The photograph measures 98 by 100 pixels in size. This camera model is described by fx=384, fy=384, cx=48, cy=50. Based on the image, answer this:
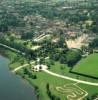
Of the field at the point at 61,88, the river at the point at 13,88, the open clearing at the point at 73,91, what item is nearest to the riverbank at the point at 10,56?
the river at the point at 13,88

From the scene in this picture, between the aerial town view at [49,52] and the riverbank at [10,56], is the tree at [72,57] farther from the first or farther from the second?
the riverbank at [10,56]

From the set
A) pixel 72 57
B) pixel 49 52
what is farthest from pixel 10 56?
pixel 72 57

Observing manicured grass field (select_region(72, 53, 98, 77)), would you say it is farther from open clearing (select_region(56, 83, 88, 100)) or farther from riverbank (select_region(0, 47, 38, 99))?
riverbank (select_region(0, 47, 38, 99))

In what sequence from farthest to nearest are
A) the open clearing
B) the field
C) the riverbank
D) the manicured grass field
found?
the riverbank
the manicured grass field
the field
the open clearing

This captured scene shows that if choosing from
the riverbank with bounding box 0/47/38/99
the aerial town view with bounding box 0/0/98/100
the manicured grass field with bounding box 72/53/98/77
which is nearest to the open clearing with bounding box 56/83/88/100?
the aerial town view with bounding box 0/0/98/100

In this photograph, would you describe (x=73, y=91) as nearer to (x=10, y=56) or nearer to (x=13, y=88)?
(x=13, y=88)

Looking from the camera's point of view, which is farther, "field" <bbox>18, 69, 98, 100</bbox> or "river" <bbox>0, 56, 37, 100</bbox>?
"river" <bbox>0, 56, 37, 100</bbox>

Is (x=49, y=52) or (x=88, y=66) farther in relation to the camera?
(x=49, y=52)

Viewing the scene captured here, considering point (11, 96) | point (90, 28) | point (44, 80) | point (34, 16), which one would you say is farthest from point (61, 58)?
point (34, 16)
